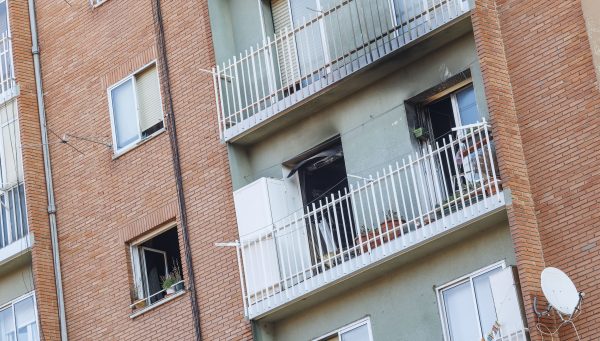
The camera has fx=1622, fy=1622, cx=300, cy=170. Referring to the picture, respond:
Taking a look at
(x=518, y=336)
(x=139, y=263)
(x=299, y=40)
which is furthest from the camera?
(x=139, y=263)

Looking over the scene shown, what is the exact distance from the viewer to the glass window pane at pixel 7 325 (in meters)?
29.9

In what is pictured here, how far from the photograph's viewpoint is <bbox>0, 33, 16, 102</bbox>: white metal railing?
3090 centimetres

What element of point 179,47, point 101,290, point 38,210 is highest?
point 179,47

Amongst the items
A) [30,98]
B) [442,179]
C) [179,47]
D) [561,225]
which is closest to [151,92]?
[179,47]

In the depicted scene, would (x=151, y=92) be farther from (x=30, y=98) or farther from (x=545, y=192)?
(x=545, y=192)

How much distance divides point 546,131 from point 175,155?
746 cm

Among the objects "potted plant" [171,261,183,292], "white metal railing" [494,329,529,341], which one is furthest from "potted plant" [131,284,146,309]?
"white metal railing" [494,329,529,341]

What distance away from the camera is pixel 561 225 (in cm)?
2231

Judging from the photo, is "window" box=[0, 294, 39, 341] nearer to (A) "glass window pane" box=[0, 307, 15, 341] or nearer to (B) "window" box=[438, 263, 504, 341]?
(A) "glass window pane" box=[0, 307, 15, 341]

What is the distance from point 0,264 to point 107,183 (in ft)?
8.93

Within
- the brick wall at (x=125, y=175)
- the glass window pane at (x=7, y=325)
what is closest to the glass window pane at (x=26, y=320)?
the glass window pane at (x=7, y=325)

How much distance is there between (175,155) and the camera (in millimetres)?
27781

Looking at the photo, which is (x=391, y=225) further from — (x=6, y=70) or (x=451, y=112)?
(x=6, y=70)

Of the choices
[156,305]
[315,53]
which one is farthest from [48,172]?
[315,53]
